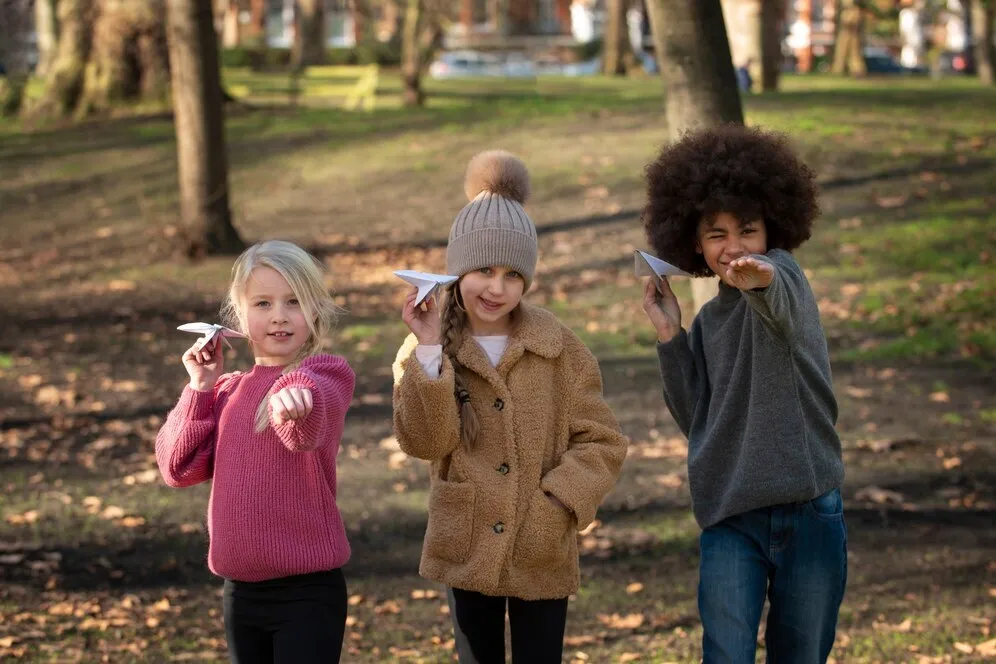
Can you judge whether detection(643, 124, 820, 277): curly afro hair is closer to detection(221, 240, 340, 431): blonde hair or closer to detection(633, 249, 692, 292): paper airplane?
detection(633, 249, 692, 292): paper airplane

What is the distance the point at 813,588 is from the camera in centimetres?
359

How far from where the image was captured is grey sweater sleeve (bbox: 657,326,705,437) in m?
3.80

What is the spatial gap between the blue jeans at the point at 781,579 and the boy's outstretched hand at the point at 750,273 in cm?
65

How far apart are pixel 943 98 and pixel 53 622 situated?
17448 millimetres

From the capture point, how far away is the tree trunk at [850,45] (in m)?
38.7

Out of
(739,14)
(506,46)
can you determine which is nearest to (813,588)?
(739,14)

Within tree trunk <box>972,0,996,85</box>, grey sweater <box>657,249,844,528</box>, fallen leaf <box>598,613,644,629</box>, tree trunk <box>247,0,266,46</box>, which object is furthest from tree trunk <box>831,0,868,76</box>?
grey sweater <box>657,249,844,528</box>

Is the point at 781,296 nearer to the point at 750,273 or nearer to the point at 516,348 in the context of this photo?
the point at 750,273

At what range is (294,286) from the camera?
362 cm

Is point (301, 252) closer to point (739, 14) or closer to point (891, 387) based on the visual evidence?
point (891, 387)

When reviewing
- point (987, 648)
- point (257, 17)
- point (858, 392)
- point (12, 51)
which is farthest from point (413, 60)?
point (257, 17)

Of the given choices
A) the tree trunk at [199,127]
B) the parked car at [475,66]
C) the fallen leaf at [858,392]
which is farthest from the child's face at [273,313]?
the parked car at [475,66]

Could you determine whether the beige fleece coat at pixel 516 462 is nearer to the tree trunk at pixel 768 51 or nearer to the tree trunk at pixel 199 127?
the tree trunk at pixel 199 127

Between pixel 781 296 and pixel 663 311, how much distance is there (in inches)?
20.6
